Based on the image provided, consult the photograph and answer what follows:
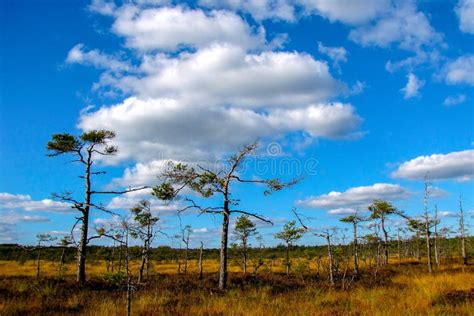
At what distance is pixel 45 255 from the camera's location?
249ft

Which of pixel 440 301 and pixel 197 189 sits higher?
pixel 197 189

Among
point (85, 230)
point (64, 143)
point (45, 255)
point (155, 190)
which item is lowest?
point (45, 255)

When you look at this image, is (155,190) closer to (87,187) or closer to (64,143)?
(87,187)

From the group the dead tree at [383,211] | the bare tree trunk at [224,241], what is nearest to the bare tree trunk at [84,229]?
the bare tree trunk at [224,241]

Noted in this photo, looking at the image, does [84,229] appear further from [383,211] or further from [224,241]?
[383,211]

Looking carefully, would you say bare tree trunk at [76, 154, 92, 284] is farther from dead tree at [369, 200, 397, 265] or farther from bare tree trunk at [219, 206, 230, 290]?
dead tree at [369, 200, 397, 265]

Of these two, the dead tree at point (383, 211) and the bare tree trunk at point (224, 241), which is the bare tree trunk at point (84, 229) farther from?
the dead tree at point (383, 211)

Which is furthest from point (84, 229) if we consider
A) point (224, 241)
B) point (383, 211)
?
point (383, 211)

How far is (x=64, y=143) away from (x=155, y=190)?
6300mm

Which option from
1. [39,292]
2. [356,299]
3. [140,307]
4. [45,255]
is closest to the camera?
[140,307]

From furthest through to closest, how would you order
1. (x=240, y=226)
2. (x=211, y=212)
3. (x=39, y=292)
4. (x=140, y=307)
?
(x=240, y=226)
(x=211, y=212)
(x=39, y=292)
(x=140, y=307)

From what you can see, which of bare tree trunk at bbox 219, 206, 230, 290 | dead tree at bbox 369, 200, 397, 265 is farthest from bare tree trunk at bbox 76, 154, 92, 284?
dead tree at bbox 369, 200, 397, 265

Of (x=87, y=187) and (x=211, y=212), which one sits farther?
(x=87, y=187)

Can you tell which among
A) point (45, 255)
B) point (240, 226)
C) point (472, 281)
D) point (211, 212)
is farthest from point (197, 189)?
point (45, 255)
